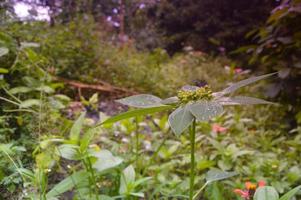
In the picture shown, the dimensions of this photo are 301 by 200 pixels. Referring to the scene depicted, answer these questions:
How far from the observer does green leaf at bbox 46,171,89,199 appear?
1018 millimetres

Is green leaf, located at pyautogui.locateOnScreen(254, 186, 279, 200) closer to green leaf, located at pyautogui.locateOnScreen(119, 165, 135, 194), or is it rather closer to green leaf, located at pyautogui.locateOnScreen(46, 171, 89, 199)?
green leaf, located at pyautogui.locateOnScreen(119, 165, 135, 194)

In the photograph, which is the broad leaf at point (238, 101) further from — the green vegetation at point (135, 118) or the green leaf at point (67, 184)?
the green leaf at point (67, 184)

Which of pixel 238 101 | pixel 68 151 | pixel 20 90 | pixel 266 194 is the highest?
pixel 20 90

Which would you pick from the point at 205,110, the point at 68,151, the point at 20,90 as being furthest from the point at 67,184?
the point at 20,90

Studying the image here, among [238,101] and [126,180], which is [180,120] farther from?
[126,180]

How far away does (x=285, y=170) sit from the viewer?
1.82 m

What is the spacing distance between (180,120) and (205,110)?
5 centimetres

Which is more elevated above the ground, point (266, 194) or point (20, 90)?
point (20, 90)

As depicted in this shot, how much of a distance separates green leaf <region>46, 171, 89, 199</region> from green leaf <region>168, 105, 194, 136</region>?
448 mm

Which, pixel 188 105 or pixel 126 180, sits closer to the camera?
pixel 188 105

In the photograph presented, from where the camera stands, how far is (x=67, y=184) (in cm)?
107

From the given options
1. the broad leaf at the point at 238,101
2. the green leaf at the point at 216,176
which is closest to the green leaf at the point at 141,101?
the broad leaf at the point at 238,101

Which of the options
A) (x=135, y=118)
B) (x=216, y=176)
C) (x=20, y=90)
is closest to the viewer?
(x=216, y=176)

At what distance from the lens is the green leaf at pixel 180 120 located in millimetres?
714
